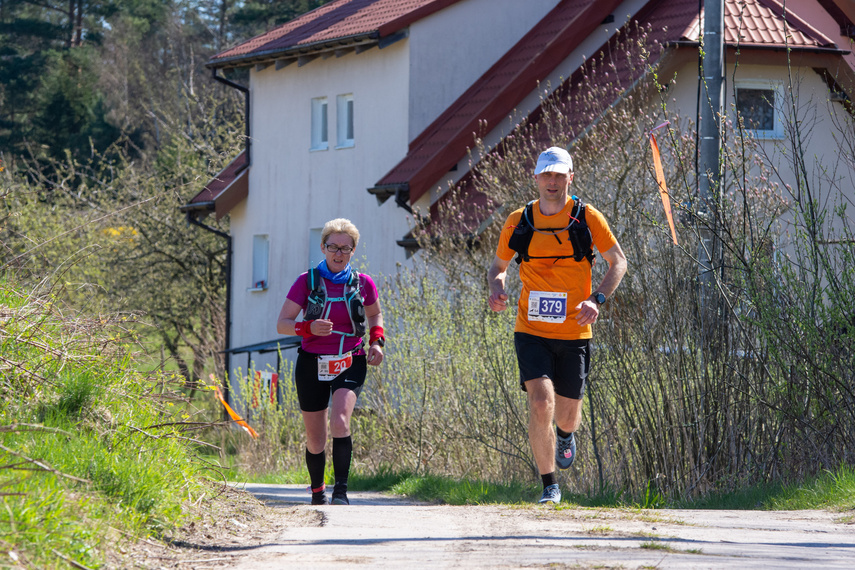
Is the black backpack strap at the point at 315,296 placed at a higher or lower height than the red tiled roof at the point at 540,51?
lower

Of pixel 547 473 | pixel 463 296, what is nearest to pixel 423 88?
pixel 463 296

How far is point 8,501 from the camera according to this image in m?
4.25

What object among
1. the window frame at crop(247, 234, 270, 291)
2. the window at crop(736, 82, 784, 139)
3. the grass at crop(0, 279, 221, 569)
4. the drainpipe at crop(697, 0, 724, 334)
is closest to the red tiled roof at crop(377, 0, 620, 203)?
the window at crop(736, 82, 784, 139)

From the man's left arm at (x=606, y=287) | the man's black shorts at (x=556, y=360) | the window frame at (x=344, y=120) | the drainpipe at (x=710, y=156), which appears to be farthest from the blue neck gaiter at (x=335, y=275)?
the window frame at (x=344, y=120)

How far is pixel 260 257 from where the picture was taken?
2845 cm

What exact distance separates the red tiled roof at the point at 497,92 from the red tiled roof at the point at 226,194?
730 cm

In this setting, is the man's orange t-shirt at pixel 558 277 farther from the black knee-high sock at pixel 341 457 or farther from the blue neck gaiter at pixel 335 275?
the black knee-high sock at pixel 341 457

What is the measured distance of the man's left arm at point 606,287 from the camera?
692 cm

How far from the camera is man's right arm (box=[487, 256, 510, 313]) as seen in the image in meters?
7.04

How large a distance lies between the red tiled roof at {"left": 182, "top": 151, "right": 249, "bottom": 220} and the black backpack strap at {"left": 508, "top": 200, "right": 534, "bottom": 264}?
21415mm

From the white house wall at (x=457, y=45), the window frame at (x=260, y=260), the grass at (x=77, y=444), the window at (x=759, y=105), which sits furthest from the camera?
the window frame at (x=260, y=260)

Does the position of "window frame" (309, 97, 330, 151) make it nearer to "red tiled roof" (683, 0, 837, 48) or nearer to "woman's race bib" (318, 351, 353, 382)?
"red tiled roof" (683, 0, 837, 48)

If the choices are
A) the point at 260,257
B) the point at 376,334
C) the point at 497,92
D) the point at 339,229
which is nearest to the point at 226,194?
the point at 260,257

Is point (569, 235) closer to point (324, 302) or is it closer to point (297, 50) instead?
point (324, 302)
